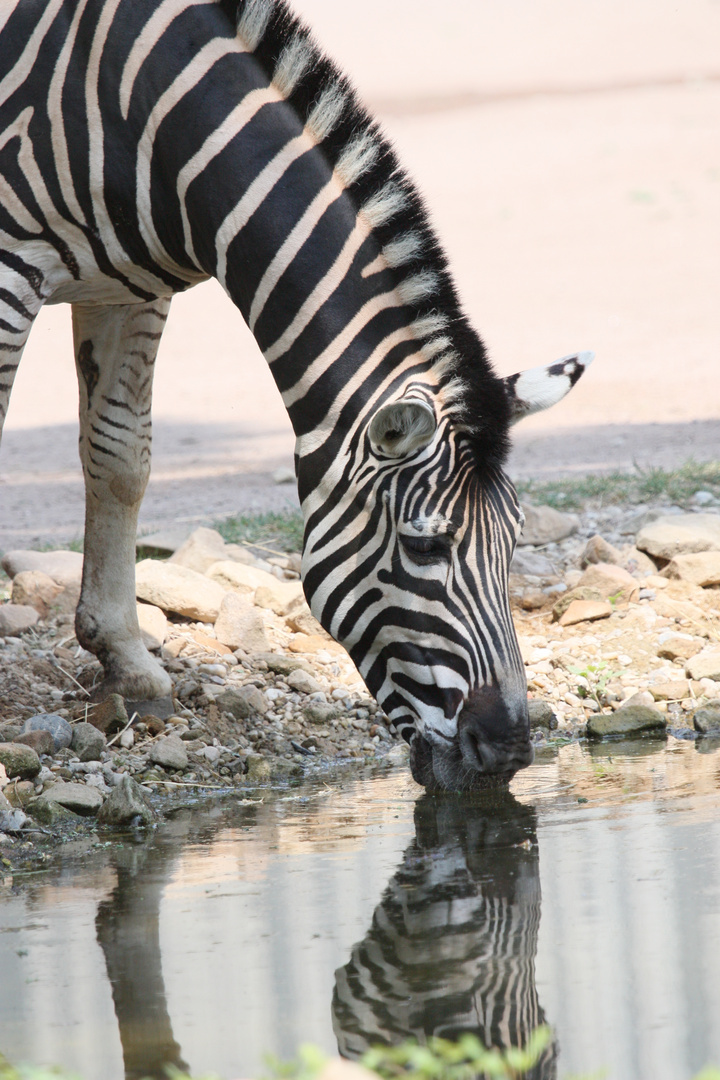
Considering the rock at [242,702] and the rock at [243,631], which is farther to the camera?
the rock at [243,631]

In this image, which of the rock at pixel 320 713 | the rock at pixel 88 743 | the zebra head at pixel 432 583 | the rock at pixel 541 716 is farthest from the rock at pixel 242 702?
the zebra head at pixel 432 583

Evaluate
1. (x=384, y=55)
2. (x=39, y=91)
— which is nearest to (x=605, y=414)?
(x=39, y=91)

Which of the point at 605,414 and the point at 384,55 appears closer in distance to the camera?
the point at 605,414

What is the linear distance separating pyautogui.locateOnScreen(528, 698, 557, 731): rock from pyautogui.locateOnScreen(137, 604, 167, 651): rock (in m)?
1.62

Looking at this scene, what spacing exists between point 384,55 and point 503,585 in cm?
3172

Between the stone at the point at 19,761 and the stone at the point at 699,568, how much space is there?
3.16 metres

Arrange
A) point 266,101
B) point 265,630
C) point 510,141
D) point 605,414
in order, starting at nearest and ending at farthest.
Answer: point 266,101 → point 265,630 → point 605,414 → point 510,141

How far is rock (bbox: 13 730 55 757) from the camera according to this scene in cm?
417

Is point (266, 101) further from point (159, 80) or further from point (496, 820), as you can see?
point (496, 820)

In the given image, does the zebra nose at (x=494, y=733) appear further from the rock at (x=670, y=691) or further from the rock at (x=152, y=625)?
the rock at (x=152, y=625)

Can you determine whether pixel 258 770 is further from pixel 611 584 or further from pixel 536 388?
pixel 611 584

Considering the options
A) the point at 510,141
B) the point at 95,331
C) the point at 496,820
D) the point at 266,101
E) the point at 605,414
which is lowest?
the point at 496,820

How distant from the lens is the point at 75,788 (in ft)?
12.6

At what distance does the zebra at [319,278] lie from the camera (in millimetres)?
3213
